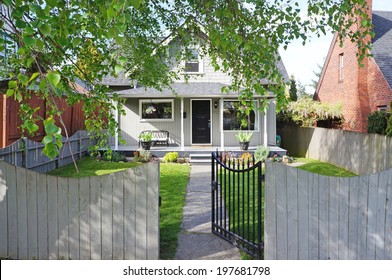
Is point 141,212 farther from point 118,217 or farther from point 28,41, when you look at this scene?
point 28,41

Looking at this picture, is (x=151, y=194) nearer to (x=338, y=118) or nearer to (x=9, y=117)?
(x=9, y=117)

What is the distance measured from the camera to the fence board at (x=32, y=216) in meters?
4.27

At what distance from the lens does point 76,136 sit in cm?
1502

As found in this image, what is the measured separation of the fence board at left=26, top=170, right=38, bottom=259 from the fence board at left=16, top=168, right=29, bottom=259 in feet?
0.14

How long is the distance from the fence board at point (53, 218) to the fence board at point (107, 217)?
1.86ft

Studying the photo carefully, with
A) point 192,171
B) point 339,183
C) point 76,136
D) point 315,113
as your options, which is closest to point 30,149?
point 76,136

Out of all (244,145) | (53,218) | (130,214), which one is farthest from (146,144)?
(130,214)

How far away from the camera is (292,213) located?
4141 mm

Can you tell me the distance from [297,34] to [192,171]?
27.8ft

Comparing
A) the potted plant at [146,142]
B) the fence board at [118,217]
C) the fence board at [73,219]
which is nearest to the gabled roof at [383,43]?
the potted plant at [146,142]

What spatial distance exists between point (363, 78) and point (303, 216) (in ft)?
50.1

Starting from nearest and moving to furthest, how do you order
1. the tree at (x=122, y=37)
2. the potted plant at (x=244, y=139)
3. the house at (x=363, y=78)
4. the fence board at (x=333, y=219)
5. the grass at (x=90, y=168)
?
the tree at (x=122, y=37) < the fence board at (x=333, y=219) < the grass at (x=90, y=168) < the house at (x=363, y=78) < the potted plant at (x=244, y=139)

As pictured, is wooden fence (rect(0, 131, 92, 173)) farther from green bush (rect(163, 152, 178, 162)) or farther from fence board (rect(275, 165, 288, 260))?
fence board (rect(275, 165, 288, 260))

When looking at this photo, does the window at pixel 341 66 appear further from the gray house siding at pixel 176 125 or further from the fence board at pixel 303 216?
the fence board at pixel 303 216
